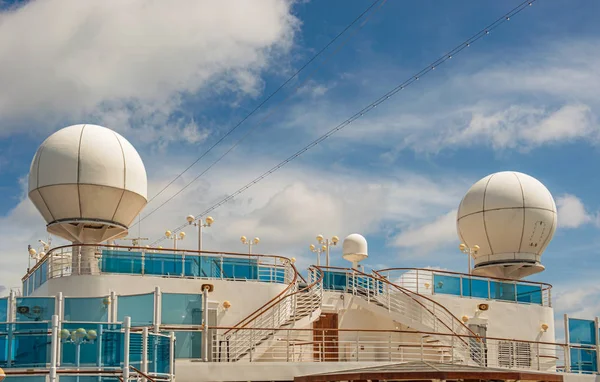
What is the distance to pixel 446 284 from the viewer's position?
111 ft

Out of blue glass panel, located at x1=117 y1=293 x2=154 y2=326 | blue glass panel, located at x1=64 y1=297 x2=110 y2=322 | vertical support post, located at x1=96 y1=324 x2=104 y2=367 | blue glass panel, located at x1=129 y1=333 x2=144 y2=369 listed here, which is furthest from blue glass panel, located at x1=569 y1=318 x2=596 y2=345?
vertical support post, located at x1=96 y1=324 x2=104 y2=367

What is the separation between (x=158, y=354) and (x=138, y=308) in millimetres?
3936

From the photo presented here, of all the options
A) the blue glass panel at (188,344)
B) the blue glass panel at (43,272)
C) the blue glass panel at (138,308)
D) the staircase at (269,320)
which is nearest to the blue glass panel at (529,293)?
the staircase at (269,320)

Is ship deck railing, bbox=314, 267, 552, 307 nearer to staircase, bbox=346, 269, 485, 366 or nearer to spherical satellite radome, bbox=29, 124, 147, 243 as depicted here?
staircase, bbox=346, 269, 485, 366

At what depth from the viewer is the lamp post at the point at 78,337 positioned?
66.1 feet

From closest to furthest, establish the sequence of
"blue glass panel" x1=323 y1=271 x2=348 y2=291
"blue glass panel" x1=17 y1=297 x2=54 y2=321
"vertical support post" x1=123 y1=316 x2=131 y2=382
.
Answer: "vertical support post" x1=123 y1=316 x2=131 y2=382, "blue glass panel" x1=17 y1=297 x2=54 y2=321, "blue glass panel" x1=323 y1=271 x2=348 y2=291

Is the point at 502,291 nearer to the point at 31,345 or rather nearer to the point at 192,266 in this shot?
the point at 192,266

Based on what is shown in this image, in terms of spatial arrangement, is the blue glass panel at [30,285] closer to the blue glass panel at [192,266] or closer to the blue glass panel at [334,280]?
the blue glass panel at [192,266]

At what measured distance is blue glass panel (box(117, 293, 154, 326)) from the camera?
2533cm

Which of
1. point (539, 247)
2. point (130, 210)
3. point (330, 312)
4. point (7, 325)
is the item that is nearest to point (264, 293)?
point (330, 312)

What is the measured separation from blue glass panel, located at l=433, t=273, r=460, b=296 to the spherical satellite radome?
12.6 m

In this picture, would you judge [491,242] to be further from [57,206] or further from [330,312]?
[57,206]

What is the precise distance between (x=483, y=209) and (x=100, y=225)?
59.5 feet

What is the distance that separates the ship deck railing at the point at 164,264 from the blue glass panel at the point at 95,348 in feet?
28.3
